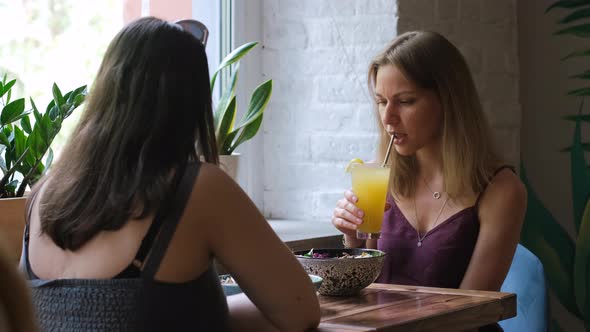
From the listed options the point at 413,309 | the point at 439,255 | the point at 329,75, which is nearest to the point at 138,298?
the point at 413,309

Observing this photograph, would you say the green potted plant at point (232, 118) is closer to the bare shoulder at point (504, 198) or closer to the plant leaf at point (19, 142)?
the plant leaf at point (19, 142)

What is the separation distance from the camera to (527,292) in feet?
6.60

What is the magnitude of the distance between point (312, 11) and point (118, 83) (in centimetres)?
156

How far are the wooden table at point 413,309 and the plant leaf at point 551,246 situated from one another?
59.1 inches

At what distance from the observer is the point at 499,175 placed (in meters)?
2.10

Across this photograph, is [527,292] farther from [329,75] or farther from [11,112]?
[11,112]

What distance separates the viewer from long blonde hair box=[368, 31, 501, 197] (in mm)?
2102

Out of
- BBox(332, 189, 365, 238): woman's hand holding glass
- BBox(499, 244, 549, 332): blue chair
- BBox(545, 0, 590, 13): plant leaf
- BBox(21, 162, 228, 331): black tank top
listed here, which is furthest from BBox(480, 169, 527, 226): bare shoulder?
BBox(545, 0, 590, 13): plant leaf

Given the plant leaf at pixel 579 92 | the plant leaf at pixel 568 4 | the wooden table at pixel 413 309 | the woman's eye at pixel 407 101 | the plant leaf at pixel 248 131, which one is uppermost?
the plant leaf at pixel 568 4

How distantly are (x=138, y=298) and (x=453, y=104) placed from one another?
110 cm

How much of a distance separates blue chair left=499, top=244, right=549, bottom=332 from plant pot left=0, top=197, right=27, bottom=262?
1.14m

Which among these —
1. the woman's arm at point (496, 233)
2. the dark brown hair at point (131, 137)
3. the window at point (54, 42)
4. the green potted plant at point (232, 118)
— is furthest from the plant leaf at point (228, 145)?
the dark brown hair at point (131, 137)

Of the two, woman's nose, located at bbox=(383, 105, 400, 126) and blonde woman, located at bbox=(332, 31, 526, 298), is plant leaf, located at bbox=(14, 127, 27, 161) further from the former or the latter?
woman's nose, located at bbox=(383, 105, 400, 126)

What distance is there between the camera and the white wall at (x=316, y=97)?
9.02 feet
